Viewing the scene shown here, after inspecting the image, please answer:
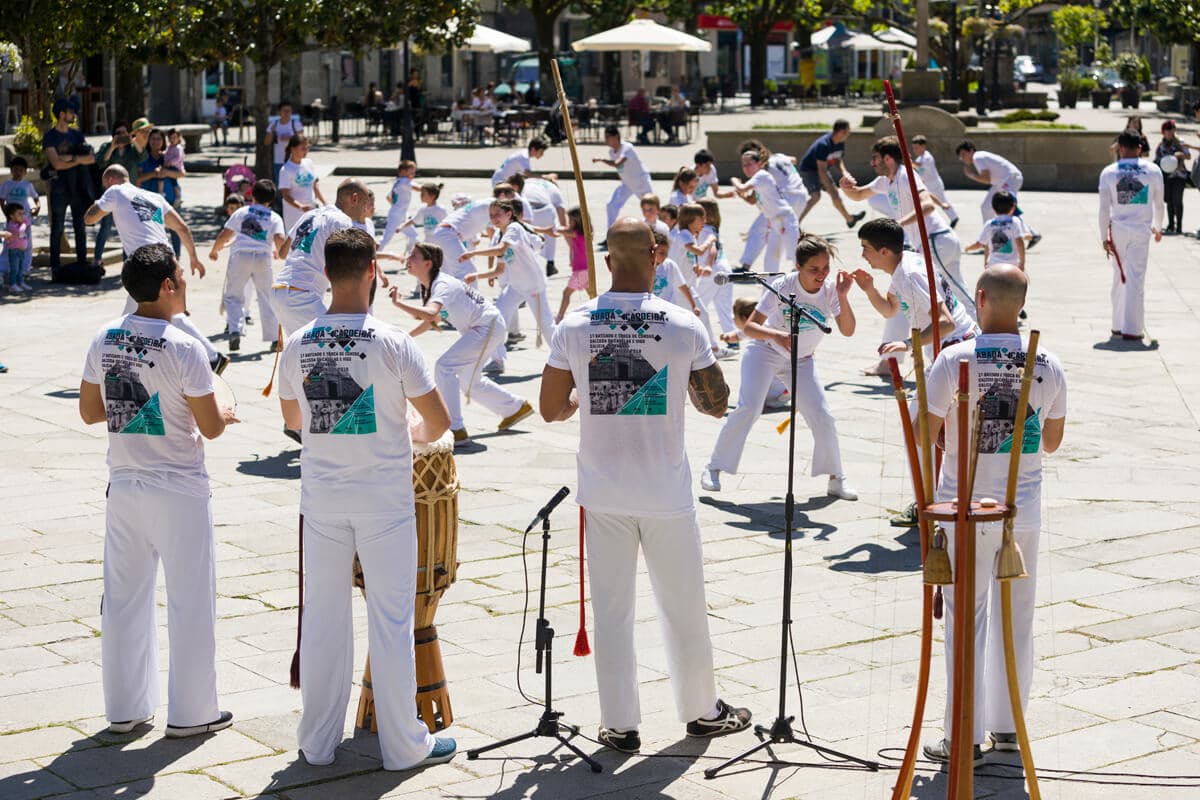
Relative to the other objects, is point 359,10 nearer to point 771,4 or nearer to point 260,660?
point 260,660

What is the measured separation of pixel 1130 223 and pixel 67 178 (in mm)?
12450

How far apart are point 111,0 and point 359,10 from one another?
4733mm

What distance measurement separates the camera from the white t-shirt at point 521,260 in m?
13.8

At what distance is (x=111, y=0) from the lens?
824 inches

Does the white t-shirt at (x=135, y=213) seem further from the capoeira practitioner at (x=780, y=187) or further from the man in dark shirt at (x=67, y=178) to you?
the capoeira practitioner at (x=780, y=187)

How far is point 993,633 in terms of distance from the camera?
6047mm

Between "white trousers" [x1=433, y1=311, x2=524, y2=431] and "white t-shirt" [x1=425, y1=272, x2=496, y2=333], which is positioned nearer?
"white t-shirt" [x1=425, y1=272, x2=496, y2=333]

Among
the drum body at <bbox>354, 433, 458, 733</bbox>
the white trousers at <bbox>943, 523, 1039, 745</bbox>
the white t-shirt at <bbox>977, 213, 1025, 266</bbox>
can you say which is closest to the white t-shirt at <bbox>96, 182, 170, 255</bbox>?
the white t-shirt at <bbox>977, 213, 1025, 266</bbox>

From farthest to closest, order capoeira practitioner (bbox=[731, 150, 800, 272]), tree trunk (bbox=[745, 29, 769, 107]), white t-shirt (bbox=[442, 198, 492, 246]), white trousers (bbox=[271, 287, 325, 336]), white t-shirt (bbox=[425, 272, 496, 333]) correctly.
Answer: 1. tree trunk (bbox=[745, 29, 769, 107])
2. capoeira practitioner (bbox=[731, 150, 800, 272])
3. white t-shirt (bbox=[442, 198, 492, 246])
4. white trousers (bbox=[271, 287, 325, 336])
5. white t-shirt (bbox=[425, 272, 496, 333])

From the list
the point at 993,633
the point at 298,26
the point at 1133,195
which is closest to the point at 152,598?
the point at 993,633

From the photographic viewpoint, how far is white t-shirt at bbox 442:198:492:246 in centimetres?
1479

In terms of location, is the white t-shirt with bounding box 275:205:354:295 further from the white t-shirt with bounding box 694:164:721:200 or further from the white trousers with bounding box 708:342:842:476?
the white t-shirt with bounding box 694:164:721:200

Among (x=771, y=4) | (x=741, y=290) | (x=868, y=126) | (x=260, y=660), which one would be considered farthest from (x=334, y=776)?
(x=771, y=4)

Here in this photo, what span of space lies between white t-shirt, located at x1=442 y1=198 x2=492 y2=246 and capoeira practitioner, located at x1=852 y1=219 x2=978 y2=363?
569 centimetres
